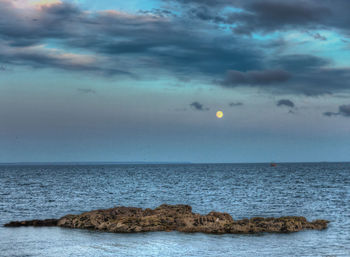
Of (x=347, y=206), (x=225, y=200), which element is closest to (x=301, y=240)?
(x=347, y=206)

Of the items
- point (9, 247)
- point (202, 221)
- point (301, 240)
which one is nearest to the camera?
point (9, 247)

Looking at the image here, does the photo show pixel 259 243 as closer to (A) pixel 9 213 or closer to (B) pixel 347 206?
(B) pixel 347 206

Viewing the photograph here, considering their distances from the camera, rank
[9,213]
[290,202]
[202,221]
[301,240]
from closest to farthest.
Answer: [301,240] < [202,221] < [9,213] < [290,202]

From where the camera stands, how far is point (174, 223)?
46.1 m

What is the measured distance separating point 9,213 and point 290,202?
45.3 meters

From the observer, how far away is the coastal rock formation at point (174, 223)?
1711 inches

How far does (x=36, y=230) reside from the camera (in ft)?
148

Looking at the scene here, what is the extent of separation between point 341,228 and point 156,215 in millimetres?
20350

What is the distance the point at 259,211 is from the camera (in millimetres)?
60250

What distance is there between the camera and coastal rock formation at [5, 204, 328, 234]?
43.5m

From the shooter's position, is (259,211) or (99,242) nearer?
(99,242)

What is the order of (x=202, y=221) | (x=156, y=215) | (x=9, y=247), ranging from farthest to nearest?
(x=156, y=215), (x=202, y=221), (x=9, y=247)

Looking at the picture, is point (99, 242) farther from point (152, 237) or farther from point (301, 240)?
point (301, 240)

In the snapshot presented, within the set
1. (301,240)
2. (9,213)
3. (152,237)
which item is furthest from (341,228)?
(9,213)
